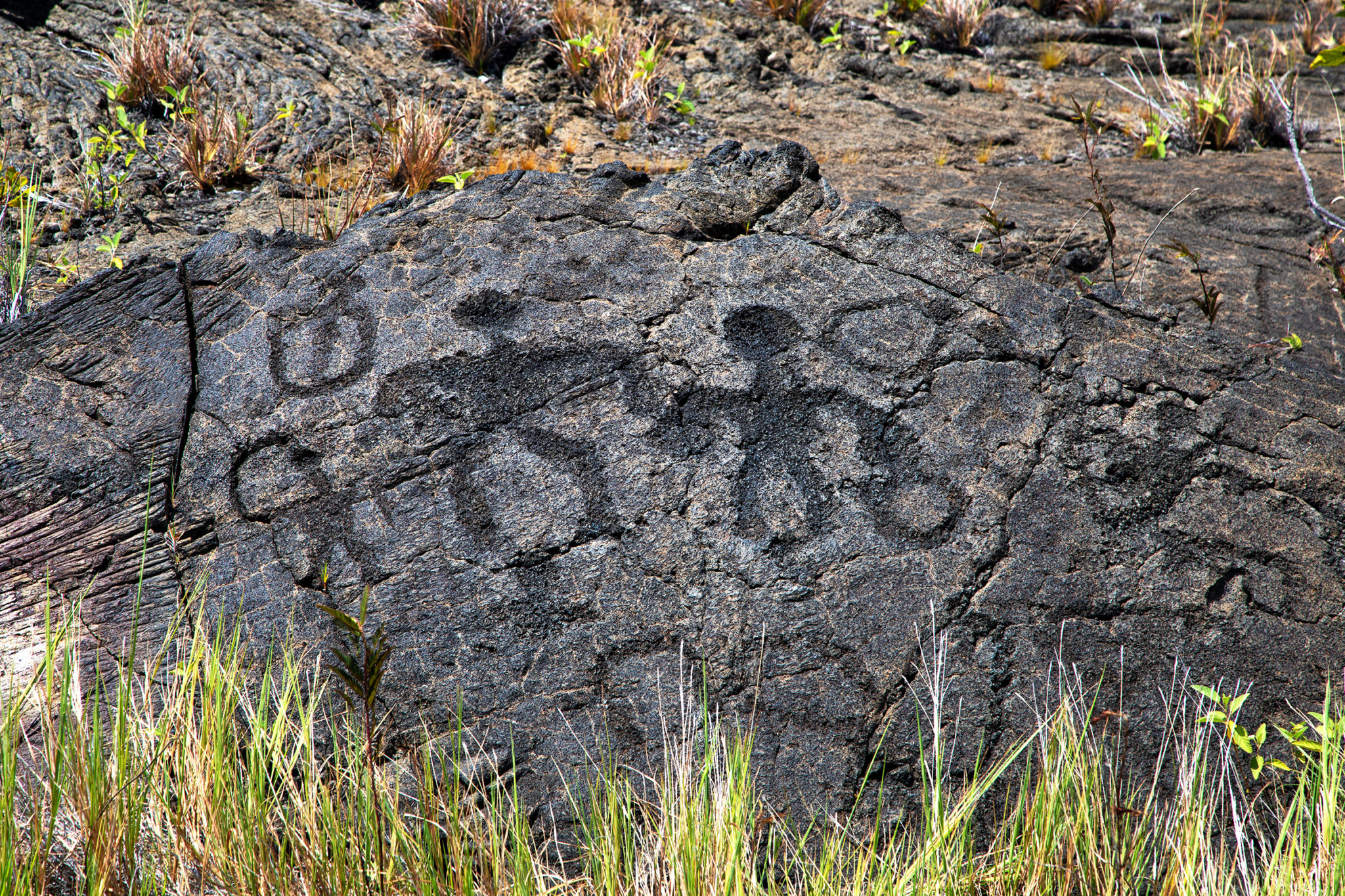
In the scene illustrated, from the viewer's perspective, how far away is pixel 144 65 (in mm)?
3604

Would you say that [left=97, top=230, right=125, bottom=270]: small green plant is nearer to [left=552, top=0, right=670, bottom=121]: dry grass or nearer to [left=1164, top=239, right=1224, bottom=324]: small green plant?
[left=552, top=0, right=670, bottom=121]: dry grass

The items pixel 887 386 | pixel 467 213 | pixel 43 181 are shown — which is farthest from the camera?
pixel 43 181

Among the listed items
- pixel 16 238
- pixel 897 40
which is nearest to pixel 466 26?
pixel 16 238

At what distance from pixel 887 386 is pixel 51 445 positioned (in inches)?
79.2

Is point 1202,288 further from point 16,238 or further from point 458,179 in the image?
point 16,238

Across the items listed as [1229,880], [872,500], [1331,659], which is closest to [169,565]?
[872,500]

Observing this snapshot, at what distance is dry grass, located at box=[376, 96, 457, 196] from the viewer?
347 cm

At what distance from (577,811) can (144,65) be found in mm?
3795

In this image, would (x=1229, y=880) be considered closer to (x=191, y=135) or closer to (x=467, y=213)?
(x=467, y=213)

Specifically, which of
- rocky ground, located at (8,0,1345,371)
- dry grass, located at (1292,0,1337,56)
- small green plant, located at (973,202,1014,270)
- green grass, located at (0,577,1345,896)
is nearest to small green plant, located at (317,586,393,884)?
green grass, located at (0,577,1345,896)

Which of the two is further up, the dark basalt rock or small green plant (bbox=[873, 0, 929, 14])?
small green plant (bbox=[873, 0, 929, 14])

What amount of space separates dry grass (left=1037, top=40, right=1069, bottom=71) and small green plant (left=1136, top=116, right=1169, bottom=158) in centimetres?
120

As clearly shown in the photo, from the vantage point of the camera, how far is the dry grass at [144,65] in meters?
3.58

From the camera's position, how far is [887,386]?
2014 millimetres
